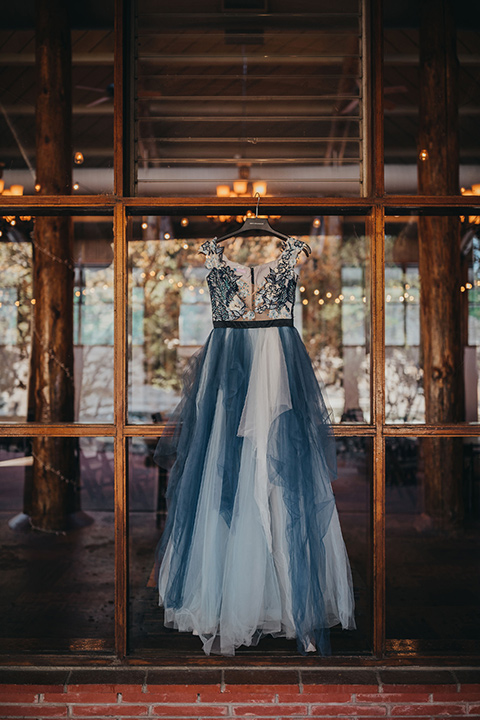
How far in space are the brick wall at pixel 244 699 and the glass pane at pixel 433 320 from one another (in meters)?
2.87

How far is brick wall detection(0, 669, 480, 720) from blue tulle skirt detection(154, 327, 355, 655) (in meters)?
0.18

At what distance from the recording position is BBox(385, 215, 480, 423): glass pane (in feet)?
16.1

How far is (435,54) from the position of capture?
451cm

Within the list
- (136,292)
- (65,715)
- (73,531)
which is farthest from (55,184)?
(136,292)

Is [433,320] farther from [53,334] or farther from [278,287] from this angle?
[53,334]

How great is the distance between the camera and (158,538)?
472 centimetres

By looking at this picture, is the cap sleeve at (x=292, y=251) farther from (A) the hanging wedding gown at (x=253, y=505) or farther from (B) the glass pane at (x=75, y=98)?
(B) the glass pane at (x=75, y=98)

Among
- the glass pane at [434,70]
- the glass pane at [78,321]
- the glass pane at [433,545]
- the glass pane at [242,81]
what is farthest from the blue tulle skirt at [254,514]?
the glass pane at [78,321]

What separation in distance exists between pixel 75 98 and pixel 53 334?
2.65m

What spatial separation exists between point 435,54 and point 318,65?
977 millimetres

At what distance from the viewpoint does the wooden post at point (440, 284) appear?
4.69 metres

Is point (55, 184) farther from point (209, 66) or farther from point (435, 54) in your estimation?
point (435, 54)

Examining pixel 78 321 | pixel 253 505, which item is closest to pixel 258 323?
pixel 253 505

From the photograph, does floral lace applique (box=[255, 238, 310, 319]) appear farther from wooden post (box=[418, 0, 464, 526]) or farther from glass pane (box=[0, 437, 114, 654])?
wooden post (box=[418, 0, 464, 526])
